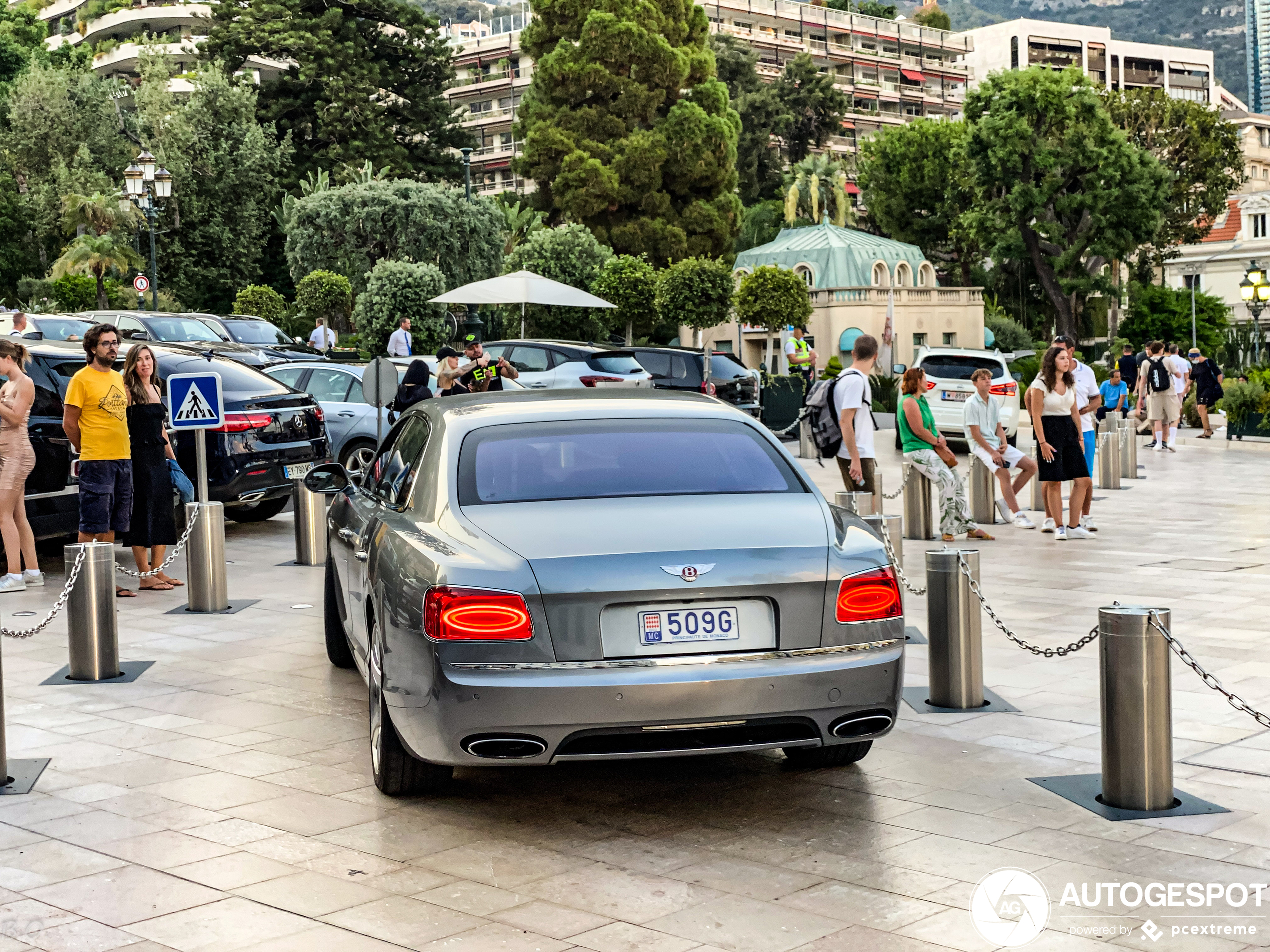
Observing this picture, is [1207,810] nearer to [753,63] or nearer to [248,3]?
[248,3]

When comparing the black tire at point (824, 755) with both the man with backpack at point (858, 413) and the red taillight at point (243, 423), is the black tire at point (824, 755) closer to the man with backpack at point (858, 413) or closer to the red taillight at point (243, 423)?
the man with backpack at point (858, 413)

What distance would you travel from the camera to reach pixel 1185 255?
83.8 m

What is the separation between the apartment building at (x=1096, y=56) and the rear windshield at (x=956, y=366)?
360 feet

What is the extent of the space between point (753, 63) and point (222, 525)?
250 ft

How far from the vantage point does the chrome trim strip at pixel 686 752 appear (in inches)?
190

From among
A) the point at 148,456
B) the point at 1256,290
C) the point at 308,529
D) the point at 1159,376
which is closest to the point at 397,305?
the point at 1159,376

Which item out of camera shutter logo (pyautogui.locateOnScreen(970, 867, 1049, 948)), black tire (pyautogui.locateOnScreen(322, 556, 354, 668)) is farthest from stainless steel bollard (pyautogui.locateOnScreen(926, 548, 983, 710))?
black tire (pyautogui.locateOnScreen(322, 556, 354, 668))

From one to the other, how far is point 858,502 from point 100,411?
18.1 ft

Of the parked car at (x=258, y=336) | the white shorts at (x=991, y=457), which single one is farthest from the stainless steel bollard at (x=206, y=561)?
the parked car at (x=258, y=336)

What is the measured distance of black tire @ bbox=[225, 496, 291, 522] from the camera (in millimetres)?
15719

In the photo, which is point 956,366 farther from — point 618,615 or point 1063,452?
point 618,615

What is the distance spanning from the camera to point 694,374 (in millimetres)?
25094

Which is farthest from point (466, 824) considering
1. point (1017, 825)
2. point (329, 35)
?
point (329, 35)

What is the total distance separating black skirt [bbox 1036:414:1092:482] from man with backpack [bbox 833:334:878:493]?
2002mm
